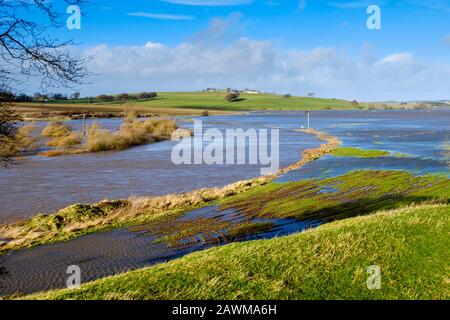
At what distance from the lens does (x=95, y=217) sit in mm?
19062

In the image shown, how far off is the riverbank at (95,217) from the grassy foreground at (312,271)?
7246 mm

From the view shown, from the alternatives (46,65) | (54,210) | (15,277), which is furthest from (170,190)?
(46,65)

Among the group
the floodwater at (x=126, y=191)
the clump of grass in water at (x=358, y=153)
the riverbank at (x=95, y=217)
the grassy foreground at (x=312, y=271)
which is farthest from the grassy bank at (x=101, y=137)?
the grassy foreground at (x=312, y=271)

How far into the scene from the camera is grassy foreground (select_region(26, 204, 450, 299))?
838 cm

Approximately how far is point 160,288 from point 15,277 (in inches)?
239

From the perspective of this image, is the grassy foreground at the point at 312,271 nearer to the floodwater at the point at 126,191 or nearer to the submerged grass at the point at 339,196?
the floodwater at the point at 126,191

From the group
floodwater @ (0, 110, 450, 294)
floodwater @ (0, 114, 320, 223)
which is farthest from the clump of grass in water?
floodwater @ (0, 114, 320, 223)

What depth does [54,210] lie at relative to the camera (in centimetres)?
2130

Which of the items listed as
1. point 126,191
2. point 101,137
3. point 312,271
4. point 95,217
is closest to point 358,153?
point 126,191

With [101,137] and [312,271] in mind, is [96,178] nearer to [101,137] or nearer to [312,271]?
[101,137]

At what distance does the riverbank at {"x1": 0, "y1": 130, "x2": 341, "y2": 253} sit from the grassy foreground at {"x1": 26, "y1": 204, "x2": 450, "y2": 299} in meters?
7.25

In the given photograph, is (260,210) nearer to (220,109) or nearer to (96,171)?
(96,171)

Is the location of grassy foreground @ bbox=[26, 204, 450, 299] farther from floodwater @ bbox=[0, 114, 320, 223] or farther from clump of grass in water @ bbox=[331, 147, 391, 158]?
clump of grass in water @ bbox=[331, 147, 391, 158]

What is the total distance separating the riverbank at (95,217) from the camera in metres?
16.5
